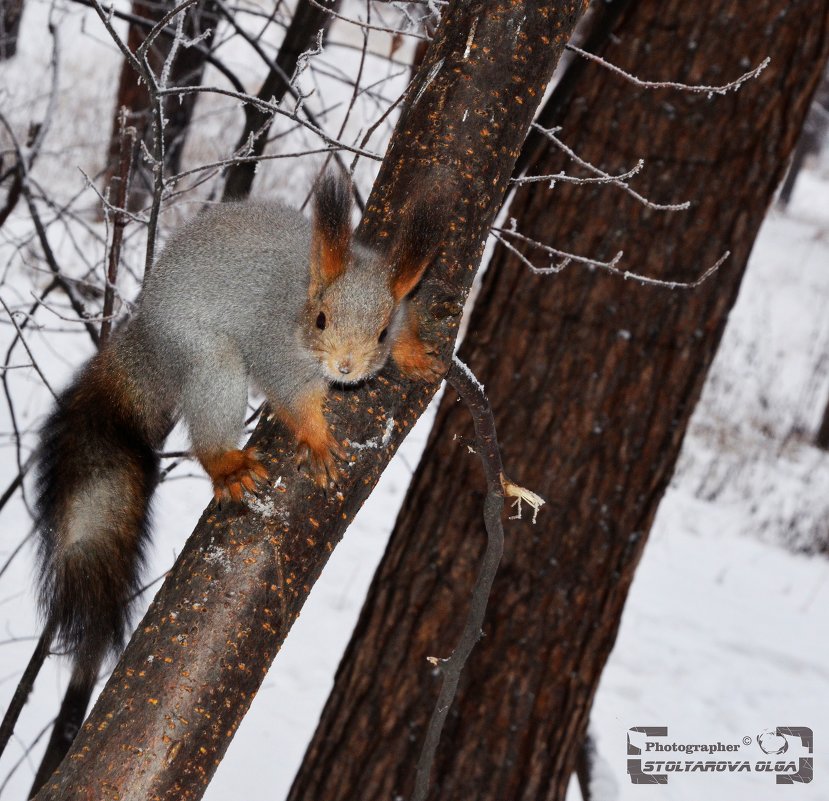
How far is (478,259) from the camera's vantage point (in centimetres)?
146

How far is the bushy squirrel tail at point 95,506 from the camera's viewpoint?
62.4 inches

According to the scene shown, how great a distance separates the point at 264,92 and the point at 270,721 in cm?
234

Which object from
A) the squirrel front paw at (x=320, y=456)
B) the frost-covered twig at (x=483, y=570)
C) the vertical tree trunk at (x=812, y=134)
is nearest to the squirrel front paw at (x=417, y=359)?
the frost-covered twig at (x=483, y=570)

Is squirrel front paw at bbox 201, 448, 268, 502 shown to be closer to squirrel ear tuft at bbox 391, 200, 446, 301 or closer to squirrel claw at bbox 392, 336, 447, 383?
squirrel claw at bbox 392, 336, 447, 383

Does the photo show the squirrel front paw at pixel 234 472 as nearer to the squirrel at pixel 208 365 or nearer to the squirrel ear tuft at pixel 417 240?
the squirrel at pixel 208 365

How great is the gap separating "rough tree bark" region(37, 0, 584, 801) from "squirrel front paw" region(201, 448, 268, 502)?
6 centimetres

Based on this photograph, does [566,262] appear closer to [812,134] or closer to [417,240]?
[417,240]

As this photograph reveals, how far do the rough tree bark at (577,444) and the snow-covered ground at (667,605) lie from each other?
39cm

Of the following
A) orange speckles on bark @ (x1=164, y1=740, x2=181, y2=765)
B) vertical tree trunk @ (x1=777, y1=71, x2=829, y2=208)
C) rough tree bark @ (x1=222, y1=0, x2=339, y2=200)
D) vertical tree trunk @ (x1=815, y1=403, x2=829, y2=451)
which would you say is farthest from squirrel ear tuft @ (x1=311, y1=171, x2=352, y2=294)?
vertical tree trunk @ (x1=777, y1=71, x2=829, y2=208)

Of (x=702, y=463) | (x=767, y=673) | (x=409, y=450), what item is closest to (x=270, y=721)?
(x=767, y=673)

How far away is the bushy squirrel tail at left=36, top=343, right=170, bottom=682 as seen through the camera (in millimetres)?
1585

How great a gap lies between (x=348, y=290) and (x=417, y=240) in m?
0.26

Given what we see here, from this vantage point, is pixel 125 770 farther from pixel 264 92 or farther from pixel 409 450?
pixel 409 450

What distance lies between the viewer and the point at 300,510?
1219mm
